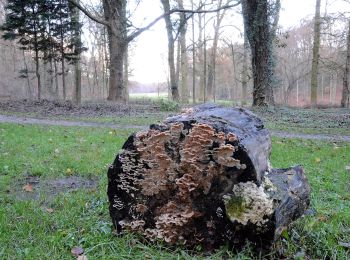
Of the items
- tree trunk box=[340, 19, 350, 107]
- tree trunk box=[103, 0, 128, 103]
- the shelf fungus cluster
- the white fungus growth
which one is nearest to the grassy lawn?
the shelf fungus cluster

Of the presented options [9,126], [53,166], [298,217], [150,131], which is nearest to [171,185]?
[150,131]

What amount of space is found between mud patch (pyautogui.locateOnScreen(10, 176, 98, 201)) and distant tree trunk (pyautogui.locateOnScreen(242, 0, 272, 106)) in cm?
1448

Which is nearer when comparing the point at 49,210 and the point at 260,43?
the point at 49,210

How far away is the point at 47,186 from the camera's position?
15.7ft

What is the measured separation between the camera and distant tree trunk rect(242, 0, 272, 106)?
17438 mm

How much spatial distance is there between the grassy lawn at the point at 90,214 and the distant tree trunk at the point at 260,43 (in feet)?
37.2

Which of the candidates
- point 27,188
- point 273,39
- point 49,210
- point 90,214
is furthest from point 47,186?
point 273,39

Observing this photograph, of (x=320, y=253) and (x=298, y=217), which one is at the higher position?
(x=298, y=217)

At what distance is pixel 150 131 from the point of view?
9.97ft

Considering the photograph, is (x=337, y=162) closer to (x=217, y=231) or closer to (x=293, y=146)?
(x=293, y=146)

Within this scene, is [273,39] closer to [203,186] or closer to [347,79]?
[347,79]

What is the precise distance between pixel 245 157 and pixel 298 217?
35.9 inches

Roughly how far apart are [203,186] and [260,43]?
1611 centimetres

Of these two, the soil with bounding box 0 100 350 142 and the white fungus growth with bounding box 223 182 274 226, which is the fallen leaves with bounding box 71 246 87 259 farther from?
the soil with bounding box 0 100 350 142
